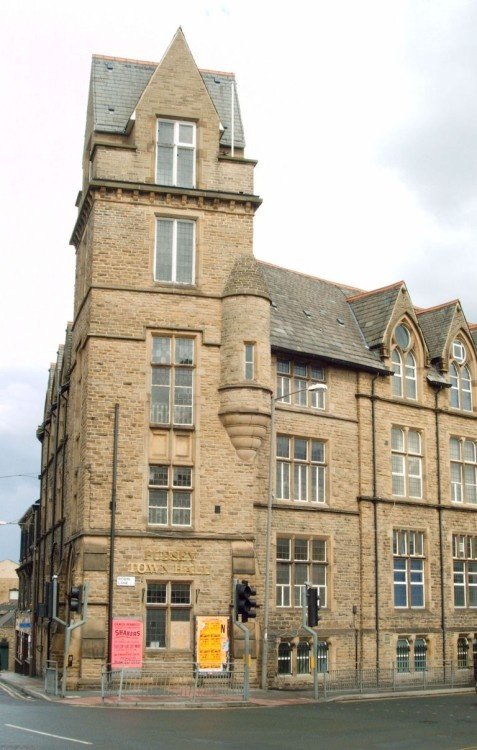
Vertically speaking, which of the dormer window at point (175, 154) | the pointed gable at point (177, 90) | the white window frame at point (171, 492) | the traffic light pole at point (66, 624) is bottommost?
the traffic light pole at point (66, 624)

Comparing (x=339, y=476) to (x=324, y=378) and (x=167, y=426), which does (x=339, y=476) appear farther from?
(x=167, y=426)

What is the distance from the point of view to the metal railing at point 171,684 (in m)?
26.2

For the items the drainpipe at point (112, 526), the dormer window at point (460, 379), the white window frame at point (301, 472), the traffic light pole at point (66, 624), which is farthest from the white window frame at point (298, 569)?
the dormer window at point (460, 379)

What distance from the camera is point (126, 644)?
→ 29.0 meters

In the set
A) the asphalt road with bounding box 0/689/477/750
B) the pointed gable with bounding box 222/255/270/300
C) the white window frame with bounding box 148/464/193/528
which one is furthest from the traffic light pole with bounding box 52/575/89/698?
the pointed gable with bounding box 222/255/270/300

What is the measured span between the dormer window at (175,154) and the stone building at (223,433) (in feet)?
0.19

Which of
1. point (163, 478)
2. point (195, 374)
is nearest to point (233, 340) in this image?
point (195, 374)

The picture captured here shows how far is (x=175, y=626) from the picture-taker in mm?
30078

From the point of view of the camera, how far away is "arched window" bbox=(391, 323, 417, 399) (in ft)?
126

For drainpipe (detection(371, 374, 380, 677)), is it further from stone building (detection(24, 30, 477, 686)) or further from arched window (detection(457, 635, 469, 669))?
arched window (detection(457, 635, 469, 669))

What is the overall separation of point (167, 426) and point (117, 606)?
5663 millimetres

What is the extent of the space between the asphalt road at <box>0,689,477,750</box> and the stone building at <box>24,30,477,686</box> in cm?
600

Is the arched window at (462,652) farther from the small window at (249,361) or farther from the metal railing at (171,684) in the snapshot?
the small window at (249,361)

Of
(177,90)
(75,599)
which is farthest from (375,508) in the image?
(177,90)
